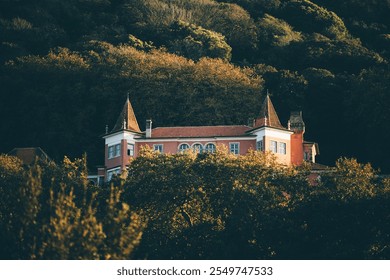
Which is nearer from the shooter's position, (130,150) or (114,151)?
(130,150)

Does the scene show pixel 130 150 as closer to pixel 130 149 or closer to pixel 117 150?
pixel 130 149

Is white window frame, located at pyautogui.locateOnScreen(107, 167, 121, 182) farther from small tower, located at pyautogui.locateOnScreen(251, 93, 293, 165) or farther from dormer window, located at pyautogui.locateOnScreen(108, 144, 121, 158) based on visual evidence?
small tower, located at pyautogui.locateOnScreen(251, 93, 293, 165)

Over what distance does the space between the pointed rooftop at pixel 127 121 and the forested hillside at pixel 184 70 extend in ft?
27.9

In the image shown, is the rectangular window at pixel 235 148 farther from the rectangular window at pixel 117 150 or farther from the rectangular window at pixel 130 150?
the rectangular window at pixel 117 150

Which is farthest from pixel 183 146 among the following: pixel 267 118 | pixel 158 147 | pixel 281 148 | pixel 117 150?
pixel 281 148

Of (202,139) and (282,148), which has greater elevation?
(202,139)

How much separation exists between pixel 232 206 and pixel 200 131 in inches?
943

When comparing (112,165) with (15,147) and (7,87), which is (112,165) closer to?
(15,147)

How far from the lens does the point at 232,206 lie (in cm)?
9600

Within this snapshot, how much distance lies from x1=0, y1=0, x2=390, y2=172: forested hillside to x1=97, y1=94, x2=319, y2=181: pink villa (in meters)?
9.18

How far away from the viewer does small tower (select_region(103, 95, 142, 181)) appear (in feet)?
388

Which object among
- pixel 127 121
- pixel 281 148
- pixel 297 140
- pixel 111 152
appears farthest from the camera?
pixel 297 140

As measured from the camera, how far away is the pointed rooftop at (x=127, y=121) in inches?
4712

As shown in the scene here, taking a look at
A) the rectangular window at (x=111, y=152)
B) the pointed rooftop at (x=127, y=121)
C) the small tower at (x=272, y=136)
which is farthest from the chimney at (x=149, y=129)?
the small tower at (x=272, y=136)
